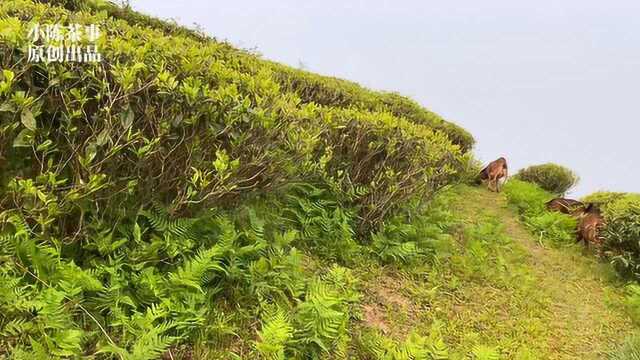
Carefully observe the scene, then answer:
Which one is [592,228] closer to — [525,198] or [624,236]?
[624,236]

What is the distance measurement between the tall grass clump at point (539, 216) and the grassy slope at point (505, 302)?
28.4 inches

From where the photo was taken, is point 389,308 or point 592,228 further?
point 592,228

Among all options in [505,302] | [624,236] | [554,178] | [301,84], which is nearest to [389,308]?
[505,302]

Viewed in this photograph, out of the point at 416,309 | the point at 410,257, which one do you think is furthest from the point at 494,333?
the point at 410,257

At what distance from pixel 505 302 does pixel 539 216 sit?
161 inches

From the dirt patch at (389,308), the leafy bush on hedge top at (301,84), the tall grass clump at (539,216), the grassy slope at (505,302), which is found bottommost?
the dirt patch at (389,308)

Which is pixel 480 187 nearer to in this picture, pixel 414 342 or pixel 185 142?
pixel 414 342

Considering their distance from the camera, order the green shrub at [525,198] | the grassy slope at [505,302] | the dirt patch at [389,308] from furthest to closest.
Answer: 1. the green shrub at [525,198]
2. the grassy slope at [505,302]
3. the dirt patch at [389,308]

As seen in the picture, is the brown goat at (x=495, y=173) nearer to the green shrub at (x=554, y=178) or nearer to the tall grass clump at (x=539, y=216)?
the tall grass clump at (x=539, y=216)

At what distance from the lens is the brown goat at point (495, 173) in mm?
10062

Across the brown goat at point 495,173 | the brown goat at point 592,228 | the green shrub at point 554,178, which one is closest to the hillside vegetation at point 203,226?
the brown goat at point 592,228

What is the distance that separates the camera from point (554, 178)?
11.3 meters

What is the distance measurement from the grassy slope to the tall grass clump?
0.72 metres

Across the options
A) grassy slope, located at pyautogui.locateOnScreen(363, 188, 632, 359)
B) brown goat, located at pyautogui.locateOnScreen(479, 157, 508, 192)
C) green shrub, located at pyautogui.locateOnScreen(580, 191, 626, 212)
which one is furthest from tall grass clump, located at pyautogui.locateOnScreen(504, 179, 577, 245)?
grassy slope, located at pyautogui.locateOnScreen(363, 188, 632, 359)
